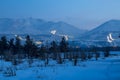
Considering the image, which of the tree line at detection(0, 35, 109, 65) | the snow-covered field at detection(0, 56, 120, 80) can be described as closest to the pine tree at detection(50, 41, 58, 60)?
the tree line at detection(0, 35, 109, 65)

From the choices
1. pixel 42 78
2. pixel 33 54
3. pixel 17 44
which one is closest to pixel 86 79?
pixel 42 78

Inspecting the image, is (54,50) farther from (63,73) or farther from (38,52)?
(63,73)

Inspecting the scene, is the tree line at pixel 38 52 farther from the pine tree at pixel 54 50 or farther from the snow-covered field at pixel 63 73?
the snow-covered field at pixel 63 73

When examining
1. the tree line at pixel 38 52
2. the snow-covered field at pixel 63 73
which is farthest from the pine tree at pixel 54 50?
the snow-covered field at pixel 63 73

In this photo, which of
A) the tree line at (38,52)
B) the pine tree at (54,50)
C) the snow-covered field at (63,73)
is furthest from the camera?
the pine tree at (54,50)

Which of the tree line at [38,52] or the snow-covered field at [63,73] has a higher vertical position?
the tree line at [38,52]

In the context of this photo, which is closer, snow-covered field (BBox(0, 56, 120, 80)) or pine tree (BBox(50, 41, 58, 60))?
snow-covered field (BBox(0, 56, 120, 80))

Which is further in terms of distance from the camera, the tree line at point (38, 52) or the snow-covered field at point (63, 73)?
the tree line at point (38, 52)

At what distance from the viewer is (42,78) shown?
691 inches

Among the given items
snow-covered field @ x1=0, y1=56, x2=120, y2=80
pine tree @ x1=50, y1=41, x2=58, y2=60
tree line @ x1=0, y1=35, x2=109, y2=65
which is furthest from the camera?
pine tree @ x1=50, y1=41, x2=58, y2=60

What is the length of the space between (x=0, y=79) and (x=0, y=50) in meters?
35.3

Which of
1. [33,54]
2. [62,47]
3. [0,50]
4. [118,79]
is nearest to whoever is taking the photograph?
[118,79]

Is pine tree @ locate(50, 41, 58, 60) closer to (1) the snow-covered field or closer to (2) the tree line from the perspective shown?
(2) the tree line

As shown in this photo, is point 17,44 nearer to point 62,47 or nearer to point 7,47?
point 7,47
